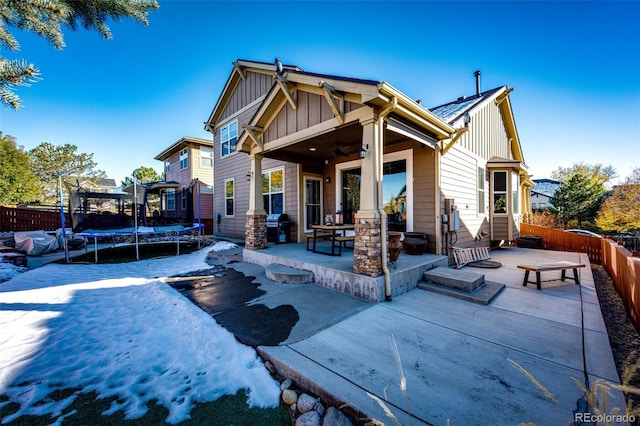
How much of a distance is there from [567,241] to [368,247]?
9.90 metres

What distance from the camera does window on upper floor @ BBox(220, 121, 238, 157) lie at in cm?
1125

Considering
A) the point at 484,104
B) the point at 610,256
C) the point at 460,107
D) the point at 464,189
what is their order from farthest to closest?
the point at 460,107
the point at 484,104
the point at 464,189
the point at 610,256

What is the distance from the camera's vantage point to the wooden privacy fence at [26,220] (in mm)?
11016

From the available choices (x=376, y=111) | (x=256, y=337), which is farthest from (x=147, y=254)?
(x=376, y=111)

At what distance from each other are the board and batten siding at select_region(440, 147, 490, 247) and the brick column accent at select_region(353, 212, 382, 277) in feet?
9.51

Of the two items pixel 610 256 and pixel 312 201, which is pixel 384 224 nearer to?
pixel 312 201

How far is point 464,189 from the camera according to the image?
7.26m

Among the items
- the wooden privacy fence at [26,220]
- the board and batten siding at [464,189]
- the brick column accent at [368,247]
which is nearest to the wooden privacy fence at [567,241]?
the board and batten siding at [464,189]

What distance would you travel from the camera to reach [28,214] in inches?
456

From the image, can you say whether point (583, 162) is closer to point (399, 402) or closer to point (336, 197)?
point (336, 197)

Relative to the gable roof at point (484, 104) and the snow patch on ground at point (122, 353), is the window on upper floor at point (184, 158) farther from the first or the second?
the gable roof at point (484, 104)

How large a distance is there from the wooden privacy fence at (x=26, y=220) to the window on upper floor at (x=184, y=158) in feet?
20.9

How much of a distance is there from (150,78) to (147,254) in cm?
885

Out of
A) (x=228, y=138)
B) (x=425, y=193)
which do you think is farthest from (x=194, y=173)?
(x=425, y=193)
